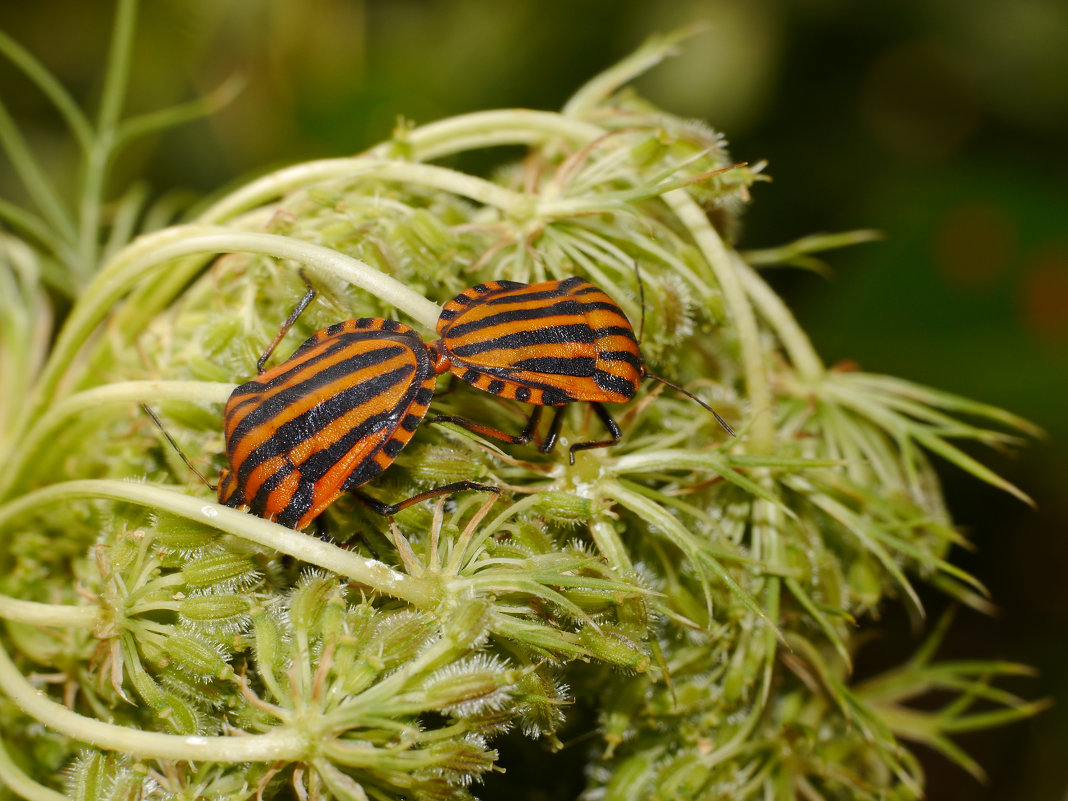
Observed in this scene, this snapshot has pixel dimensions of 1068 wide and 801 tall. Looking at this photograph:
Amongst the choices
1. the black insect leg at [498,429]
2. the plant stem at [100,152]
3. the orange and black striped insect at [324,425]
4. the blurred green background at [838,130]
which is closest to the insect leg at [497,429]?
the black insect leg at [498,429]

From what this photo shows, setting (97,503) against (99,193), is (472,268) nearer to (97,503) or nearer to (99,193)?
(97,503)

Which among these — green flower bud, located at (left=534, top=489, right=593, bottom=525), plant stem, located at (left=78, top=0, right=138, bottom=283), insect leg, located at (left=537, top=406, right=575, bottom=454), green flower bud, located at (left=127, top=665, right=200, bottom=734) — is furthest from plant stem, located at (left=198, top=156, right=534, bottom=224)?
green flower bud, located at (left=127, top=665, right=200, bottom=734)

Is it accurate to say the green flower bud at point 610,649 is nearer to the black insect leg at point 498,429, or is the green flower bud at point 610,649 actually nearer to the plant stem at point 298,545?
the plant stem at point 298,545

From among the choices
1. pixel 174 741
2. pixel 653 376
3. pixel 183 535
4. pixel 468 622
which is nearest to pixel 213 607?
pixel 183 535

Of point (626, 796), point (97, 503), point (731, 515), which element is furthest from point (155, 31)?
point (626, 796)

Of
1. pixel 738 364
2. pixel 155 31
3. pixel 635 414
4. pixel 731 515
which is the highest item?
pixel 155 31

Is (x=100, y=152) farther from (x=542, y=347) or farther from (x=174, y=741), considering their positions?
(x=174, y=741)

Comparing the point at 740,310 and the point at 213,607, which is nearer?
the point at 213,607
